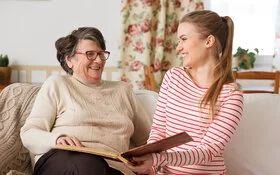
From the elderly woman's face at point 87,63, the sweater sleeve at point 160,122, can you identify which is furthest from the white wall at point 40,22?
the sweater sleeve at point 160,122

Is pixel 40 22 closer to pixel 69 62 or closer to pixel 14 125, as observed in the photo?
pixel 69 62

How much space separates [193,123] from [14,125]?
2.69 feet

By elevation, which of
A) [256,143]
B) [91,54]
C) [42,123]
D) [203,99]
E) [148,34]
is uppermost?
[148,34]

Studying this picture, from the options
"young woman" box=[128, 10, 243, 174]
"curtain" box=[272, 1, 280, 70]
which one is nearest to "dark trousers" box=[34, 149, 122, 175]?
"young woman" box=[128, 10, 243, 174]

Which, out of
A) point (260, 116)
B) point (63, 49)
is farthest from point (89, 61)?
point (260, 116)

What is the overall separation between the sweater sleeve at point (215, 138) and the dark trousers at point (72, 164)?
0.89 feet

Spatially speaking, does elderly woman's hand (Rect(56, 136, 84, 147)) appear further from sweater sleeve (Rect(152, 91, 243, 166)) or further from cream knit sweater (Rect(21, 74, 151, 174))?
sweater sleeve (Rect(152, 91, 243, 166))

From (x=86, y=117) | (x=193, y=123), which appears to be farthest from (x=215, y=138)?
(x=86, y=117)

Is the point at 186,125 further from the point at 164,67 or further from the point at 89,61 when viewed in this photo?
the point at 164,67

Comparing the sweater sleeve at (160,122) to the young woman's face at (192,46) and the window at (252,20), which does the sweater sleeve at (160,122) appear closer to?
the young woman's face at (192,46)

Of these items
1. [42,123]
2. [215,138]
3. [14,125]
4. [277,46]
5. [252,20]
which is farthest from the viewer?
[252,20]

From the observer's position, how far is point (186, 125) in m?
1.31

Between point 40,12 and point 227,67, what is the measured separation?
2225 mm

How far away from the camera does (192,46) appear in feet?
4.27
